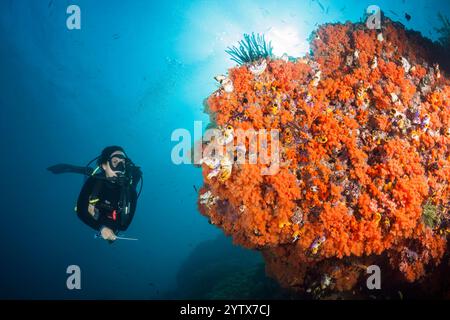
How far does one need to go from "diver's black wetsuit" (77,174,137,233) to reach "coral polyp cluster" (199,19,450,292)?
336cm

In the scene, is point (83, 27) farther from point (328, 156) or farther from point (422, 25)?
point (422, 25)

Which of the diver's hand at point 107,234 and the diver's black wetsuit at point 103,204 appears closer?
the diver's hand at point 107,234

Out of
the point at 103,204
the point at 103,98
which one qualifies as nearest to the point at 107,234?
the point at 103,204

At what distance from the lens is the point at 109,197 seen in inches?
277

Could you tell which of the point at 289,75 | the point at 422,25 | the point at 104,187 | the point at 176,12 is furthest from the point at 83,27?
the point at 422,25

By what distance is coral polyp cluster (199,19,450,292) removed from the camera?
379cm

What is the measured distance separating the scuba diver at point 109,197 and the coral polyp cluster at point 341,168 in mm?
3333

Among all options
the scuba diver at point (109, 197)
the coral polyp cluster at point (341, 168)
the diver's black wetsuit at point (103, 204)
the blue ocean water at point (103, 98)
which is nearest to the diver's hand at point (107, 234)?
the scuba diver at point (109, 197)

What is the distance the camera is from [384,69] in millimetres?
4609

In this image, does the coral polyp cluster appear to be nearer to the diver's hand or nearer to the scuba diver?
the diver's hand

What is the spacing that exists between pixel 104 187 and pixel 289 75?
5584mm

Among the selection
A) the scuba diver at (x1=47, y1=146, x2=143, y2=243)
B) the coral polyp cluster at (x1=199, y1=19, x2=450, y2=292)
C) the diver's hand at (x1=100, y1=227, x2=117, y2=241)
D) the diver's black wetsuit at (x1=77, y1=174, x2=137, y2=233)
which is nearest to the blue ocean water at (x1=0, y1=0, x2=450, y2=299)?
the coral polyp cluster at (x1=199, y1=19, x2=450, y2=292)

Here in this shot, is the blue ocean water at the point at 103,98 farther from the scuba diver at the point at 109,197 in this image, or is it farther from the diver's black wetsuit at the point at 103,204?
the diver's black wetsuit at the point at 103,204

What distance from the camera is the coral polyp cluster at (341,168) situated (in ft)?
12.4
